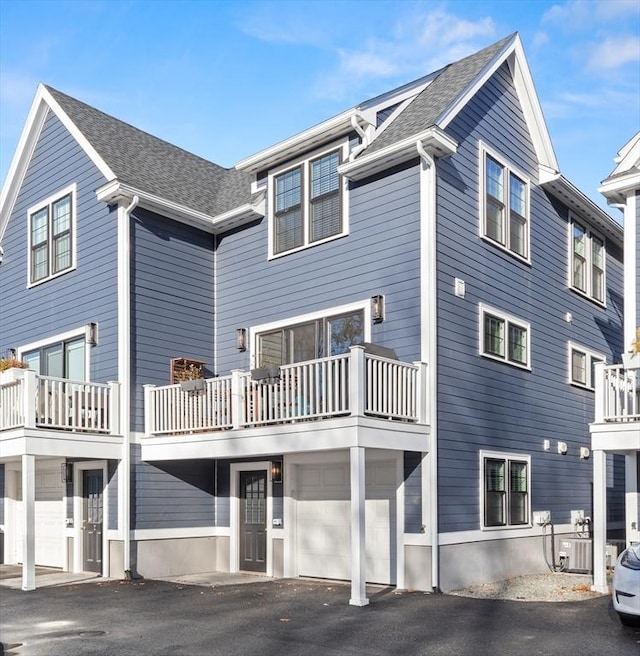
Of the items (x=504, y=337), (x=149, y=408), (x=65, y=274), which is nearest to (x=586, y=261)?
(x=504, y=337)

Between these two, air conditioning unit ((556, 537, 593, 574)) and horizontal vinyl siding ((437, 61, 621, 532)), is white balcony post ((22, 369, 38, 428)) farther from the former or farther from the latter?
air conditioning unit ((556, 537, 593, 574))

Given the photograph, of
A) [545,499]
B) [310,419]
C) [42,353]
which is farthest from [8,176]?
[545,499]

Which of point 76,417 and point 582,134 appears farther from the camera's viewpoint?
point 582,134

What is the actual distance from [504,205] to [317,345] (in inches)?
178

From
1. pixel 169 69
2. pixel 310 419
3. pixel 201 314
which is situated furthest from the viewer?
pixel 201 314

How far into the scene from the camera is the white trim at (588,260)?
17.9m

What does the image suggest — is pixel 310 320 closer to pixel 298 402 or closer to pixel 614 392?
pixel 298 402

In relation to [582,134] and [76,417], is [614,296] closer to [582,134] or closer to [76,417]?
[582,134]

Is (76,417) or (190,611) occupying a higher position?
(76,417)

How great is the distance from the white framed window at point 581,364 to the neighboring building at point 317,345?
0.07 meters

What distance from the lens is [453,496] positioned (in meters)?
13.4

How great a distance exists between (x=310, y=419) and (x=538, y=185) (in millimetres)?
7636

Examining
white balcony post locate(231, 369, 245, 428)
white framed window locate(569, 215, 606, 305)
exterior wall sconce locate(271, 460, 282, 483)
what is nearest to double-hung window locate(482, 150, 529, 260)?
white framed window locate(569, 215, 606, 305)

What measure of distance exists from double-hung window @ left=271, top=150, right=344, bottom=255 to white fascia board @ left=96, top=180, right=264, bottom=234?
1.73ft
